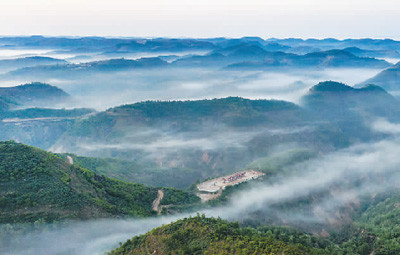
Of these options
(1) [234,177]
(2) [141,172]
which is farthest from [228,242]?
(2) [141,172]

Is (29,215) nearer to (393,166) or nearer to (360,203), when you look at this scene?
(360,203)

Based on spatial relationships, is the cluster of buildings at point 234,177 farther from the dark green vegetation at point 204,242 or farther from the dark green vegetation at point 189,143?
the dark green vegetation at point 204,242

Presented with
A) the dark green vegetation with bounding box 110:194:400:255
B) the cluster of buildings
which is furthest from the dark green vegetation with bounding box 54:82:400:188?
the dark green vegetation with bounding box 110:194:400:255

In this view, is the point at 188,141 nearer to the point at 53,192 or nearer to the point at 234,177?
the point at 234,177

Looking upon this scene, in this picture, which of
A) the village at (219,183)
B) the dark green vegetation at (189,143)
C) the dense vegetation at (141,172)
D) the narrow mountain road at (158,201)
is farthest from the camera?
the dark green vegetation at (189,143)

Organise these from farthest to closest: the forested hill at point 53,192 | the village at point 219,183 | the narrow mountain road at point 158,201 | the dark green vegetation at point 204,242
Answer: the village at point 219,183
the narrow mountain road at point 158,201
the forested hill at point 53,192
the dark green vegetation at point 204,242

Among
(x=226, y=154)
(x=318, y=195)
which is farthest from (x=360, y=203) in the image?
(x=226, y=154)

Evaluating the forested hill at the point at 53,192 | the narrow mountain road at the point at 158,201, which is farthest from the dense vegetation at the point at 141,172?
the forested hill at the point at 53,192

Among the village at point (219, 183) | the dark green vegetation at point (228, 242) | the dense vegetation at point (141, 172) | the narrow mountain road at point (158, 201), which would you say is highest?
the dark green vegetation at point (228, 242)

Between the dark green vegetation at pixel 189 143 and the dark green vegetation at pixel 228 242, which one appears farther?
the dark green vegetation at pixel 189 143
